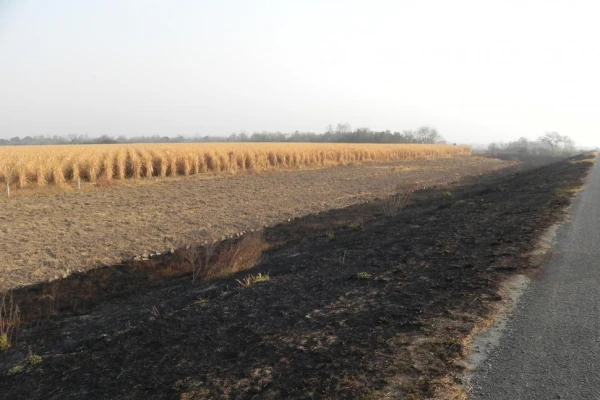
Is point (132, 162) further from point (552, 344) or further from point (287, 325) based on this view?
point (552, 344)

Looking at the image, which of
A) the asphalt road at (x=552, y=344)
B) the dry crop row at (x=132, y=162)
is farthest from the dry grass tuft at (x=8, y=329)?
the dry crop row at (x=132, y=162)

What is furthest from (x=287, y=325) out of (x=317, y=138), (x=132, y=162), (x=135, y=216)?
(x=317, y=138)

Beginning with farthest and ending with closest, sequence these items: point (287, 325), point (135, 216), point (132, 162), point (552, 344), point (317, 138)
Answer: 1. point (317, 138)
2. point (132, 162)
3. point (135, 216)
4. point (287, 325)
5. point (552, 344)

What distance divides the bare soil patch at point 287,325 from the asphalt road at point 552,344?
0.34 m

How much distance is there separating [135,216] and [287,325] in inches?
432

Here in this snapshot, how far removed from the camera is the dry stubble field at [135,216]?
10078mm

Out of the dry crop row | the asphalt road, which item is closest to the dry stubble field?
the dry crop row

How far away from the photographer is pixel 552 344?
396cm

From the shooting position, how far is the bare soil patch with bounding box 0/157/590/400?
3623mm

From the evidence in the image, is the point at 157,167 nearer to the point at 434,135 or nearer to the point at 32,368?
the point at 32,368

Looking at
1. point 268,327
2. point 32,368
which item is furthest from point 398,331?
point 32,368

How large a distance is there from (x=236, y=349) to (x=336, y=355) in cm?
114

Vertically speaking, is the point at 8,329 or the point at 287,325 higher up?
the point at 287,325

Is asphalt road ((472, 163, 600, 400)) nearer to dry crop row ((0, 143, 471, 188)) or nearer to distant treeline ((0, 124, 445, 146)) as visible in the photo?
dry crop row ((0, 143, 471, 188))
